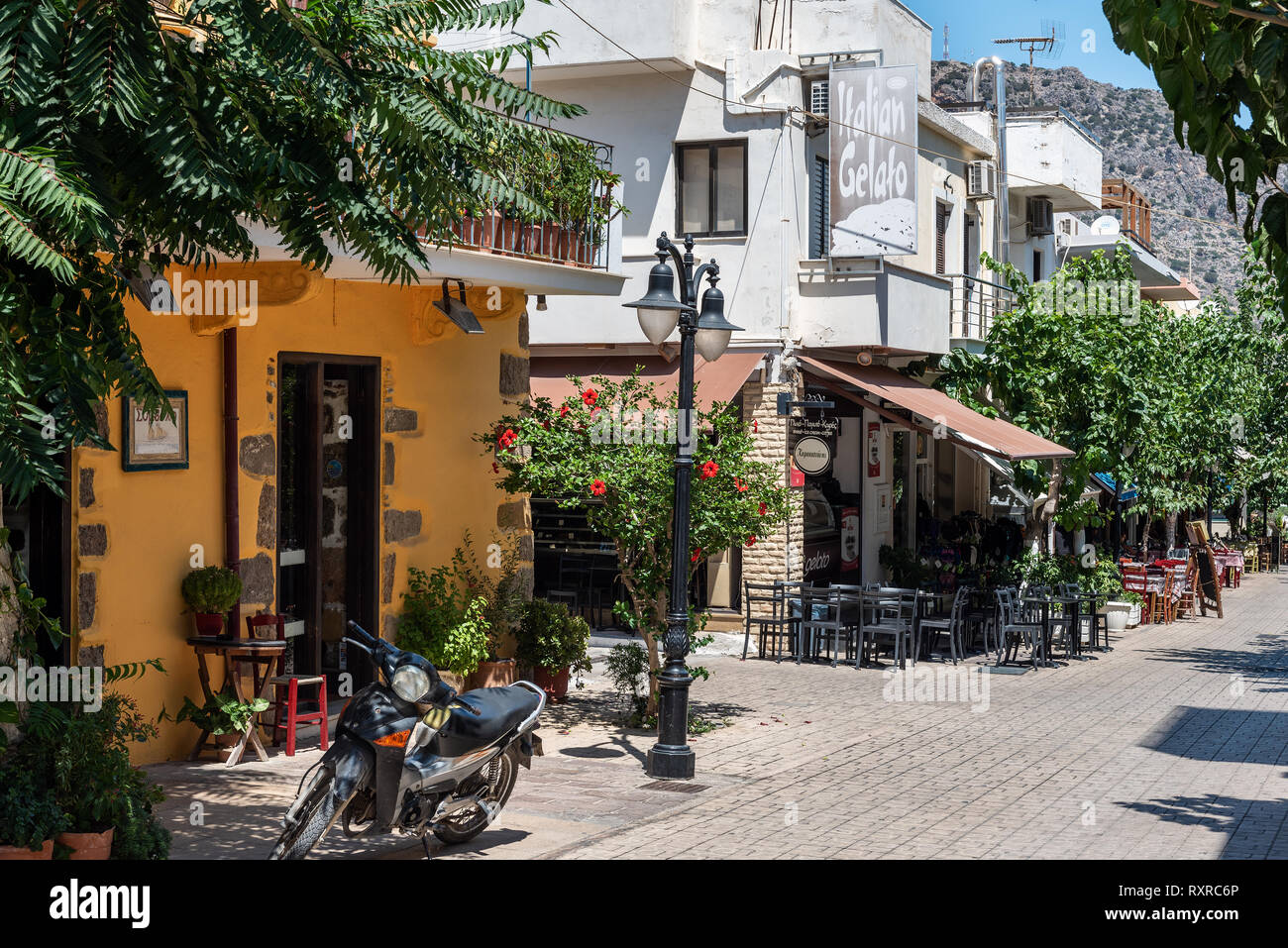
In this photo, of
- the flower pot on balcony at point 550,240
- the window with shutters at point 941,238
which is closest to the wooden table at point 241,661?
the flower pot on balcony at point 550,240

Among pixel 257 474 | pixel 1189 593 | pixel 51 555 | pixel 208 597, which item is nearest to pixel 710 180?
pixel 257 474

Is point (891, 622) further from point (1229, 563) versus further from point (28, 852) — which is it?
point (1229, 563)

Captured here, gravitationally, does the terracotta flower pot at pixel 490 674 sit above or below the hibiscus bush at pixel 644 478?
below

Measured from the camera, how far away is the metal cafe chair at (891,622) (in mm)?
16750

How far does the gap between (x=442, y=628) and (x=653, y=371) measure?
7257 mm

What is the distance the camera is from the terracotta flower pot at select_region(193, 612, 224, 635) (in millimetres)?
10344

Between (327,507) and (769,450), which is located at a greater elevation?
(769,450)

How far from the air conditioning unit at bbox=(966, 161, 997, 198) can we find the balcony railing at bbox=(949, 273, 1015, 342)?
4.84 ft

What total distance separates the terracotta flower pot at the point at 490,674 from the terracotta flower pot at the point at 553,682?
52 centimetres

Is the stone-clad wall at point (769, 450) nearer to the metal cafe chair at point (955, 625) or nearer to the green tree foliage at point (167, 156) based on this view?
the metal cafe chair at point (955, 625)

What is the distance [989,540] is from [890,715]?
37.7 ft

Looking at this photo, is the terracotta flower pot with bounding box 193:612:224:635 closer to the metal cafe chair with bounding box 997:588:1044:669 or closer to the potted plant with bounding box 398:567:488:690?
the potted plant with bounding box 398:567:488:690

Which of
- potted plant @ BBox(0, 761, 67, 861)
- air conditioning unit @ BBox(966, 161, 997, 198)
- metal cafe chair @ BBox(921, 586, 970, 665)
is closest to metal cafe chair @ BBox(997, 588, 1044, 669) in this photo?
metal cafe chair @ BBox(921, 586, 970, 665)

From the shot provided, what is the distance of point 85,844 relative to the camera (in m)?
6.39
